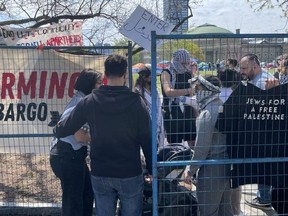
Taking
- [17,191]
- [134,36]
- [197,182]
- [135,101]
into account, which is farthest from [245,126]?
[17,191]

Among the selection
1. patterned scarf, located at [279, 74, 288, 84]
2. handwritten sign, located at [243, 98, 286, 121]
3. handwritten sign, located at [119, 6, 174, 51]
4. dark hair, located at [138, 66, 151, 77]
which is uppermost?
handwritten sign, located at [119, 6, 174, 51]

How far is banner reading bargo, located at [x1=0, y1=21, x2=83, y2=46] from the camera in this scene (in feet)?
16.6

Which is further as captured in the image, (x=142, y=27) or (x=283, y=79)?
(x=283, y=79)

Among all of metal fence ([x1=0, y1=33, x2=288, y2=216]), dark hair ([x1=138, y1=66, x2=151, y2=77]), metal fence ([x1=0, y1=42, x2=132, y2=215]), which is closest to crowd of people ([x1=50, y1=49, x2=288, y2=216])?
metal fence ([x1=0, y1=33, x2=288, y2=216])

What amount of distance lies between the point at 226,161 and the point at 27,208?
2618 mm

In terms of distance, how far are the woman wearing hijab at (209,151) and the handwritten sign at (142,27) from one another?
0.54 meters

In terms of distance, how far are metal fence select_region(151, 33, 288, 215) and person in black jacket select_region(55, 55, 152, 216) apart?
181 millimetres

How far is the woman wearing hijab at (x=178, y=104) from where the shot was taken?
149 inches

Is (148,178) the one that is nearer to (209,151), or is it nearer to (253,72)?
(209,151)

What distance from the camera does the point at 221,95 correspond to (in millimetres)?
3668

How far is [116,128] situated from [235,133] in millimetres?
1060

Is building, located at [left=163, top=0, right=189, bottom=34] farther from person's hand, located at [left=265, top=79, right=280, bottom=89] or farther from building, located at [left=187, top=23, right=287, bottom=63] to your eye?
building, located at [left=187, top=23, right=287, bottom=63]

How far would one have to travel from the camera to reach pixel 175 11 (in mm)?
8281

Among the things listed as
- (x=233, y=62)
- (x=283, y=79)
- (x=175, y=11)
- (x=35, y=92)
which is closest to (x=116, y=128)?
(x=233, y=62)
